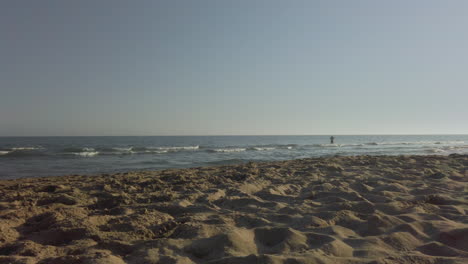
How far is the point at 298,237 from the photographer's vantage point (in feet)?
8.38

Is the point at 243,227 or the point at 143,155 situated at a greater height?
the point at 243,227

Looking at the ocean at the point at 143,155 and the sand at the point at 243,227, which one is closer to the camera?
the sand at the point at 243,227

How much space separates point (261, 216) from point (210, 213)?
0.68m

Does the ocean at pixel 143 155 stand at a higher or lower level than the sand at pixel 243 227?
lower

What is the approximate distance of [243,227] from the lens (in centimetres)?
293

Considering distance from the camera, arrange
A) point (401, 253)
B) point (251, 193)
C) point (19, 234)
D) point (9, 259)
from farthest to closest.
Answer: point (251, 193) < point (19, 234) < point (401, 253) < point (9, 259)

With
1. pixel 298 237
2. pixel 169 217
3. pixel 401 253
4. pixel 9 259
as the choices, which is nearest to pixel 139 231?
pixel 169 217

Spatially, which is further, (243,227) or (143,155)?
A: (143,155)

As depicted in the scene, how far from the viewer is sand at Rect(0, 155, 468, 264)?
2.21m

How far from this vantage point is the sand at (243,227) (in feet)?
7.25

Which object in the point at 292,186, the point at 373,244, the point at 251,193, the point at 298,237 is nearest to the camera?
the point at 373,244

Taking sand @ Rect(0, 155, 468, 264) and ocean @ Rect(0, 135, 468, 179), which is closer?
sand @ Rect(0, 155, 468, 264)

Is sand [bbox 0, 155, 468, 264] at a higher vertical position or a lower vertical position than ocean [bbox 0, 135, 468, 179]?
higher

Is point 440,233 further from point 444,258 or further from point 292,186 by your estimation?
point 292,186
